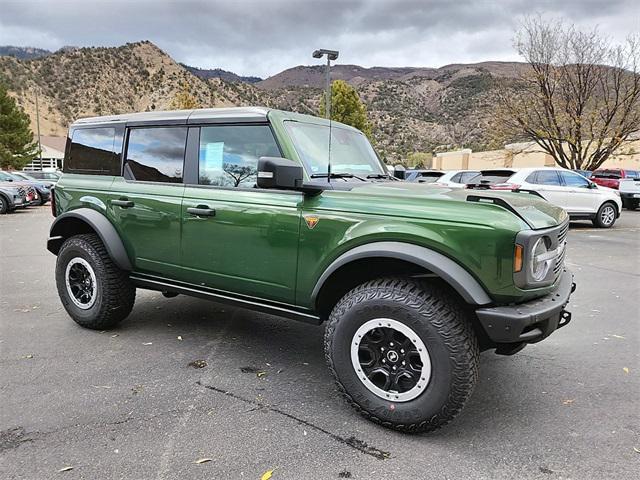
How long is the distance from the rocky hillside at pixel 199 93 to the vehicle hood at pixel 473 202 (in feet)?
203

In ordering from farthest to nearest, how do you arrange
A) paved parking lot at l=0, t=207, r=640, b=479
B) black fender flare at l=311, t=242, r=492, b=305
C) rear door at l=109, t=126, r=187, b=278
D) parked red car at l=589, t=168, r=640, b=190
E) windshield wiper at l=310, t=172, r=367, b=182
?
parked red car at l=589, t=168, r=640, b=190 → rear door at l=109, t=126, r=187, b=278 → windshield wiper at l=310, t=172, r=367, b=182 → black fender flare at l=311, t=242, r=492, b=305 → paved parking lot at l=0, t=207, r=640, b=479

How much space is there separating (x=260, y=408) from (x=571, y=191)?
1284 centimetres

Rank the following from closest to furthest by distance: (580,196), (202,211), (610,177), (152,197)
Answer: (202,211), (152,197), (580,196), (610,177)

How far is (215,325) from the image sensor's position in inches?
188

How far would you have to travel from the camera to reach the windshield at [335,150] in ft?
11.6

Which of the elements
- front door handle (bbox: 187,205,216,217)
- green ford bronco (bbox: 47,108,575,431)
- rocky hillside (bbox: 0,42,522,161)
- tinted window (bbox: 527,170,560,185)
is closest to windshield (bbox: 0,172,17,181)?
green ford bronco (bbox: 47,108,575,431)

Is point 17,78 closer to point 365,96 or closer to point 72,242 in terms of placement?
point 365,96

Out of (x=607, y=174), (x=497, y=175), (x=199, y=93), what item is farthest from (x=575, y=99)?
(x=199, y=93)

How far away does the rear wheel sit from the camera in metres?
13.5

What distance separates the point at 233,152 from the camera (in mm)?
3715

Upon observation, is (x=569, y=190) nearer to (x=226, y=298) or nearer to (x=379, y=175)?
(x=379, y=175)

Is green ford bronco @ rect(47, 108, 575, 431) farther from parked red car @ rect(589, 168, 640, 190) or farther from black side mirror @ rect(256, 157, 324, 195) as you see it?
parked red car @ rect(589, 168, 640, 190)

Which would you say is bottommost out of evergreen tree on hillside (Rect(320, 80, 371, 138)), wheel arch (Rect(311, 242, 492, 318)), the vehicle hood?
wheel arch (Rect(311, 242, 492, 318))

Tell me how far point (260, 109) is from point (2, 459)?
8.88 ft
